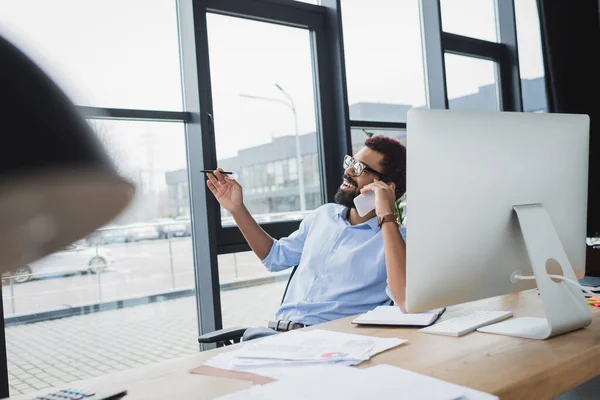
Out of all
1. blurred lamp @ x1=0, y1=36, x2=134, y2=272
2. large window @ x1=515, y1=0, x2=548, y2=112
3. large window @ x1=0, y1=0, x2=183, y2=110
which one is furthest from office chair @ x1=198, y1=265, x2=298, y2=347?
large window @ x1=515, y1=0, x2=548, y2=112

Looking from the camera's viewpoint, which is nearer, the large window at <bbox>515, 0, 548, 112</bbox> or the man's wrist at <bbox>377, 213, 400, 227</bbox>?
the man's wrist at <bbox>377, 213, 400, 227</bbox>

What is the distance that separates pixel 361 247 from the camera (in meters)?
2.08

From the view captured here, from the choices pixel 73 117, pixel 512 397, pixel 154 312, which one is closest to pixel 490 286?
pixel 512 397

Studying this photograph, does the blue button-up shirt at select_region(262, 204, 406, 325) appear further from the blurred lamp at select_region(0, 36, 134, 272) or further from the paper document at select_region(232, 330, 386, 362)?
the blurred lamp at select_region(0, 36, 134, 272)

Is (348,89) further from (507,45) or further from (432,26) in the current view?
(507,45)

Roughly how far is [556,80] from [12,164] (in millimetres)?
4280

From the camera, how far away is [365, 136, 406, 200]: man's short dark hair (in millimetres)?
2268

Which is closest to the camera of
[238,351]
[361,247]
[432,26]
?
[238,351]

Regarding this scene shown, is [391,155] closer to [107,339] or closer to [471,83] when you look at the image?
[107,339]

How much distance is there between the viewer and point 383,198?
1983mm

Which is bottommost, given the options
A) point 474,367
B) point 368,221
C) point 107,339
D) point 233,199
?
point 107,339

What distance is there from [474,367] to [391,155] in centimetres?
121

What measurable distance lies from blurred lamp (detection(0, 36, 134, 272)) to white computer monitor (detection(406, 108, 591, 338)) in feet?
3.50

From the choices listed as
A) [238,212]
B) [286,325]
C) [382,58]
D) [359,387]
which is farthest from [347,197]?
[382,58]
